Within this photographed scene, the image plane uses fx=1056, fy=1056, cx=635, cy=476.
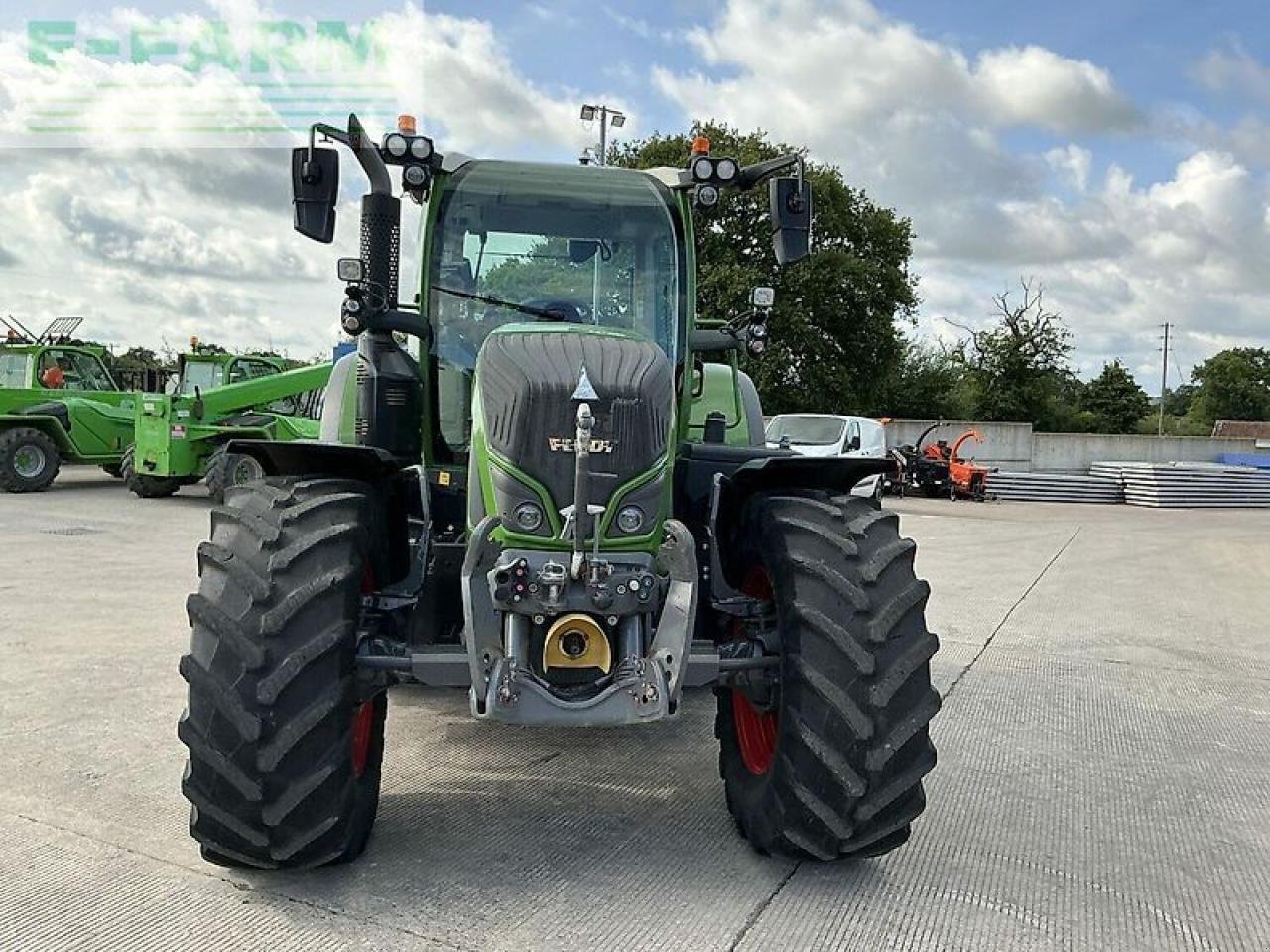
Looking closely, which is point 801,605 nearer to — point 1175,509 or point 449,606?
point 449,606

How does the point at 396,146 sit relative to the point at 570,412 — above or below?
above

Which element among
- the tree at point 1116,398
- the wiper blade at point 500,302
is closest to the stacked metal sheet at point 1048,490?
the wiper blade at point 500,302

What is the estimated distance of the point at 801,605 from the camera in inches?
134

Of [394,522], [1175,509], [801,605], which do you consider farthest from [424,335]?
[1175,509]

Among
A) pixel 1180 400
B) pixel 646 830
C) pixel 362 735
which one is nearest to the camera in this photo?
pixel 362 735

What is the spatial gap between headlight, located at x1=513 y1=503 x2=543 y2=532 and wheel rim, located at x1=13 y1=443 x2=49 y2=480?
15.6 m

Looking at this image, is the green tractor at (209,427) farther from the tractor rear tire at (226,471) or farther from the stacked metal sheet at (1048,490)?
the stacked metal sheet at (1048,490)

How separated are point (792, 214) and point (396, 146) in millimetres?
1673

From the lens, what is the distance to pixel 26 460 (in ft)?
53.4

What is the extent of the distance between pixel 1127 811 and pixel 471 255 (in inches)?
141

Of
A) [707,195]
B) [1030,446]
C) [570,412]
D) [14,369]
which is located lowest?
[1030,446]

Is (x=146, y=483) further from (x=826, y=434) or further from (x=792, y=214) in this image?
(x=792, y=214)

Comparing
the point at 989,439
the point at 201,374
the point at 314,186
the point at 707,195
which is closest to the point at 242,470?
the point at 201,374

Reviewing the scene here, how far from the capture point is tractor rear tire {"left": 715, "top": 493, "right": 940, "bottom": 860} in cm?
330
